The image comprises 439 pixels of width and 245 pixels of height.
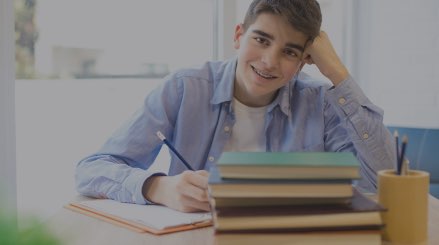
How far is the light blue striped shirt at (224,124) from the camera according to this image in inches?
50.2

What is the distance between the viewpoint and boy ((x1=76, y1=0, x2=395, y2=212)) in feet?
4.14

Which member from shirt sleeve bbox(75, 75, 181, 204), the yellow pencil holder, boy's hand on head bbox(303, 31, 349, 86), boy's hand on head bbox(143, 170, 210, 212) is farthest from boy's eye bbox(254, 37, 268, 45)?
the yellow pencil holder

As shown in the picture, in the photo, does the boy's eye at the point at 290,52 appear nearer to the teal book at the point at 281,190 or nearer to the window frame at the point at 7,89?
the teal book at the point at 281,190

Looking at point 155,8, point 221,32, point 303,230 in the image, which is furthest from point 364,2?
point 303,230

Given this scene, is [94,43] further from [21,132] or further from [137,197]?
[137,197]

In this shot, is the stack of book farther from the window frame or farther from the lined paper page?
the window frame

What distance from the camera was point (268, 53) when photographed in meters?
1.27

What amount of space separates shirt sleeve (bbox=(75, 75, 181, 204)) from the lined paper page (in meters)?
0.04

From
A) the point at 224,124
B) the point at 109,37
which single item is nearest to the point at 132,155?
the point at 224,124

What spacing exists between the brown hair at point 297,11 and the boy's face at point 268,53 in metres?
0.01

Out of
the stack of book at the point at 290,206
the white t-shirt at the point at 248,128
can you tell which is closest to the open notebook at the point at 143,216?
the stack of book at the point at 290,206

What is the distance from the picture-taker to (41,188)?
1960mm

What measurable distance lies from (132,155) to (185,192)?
373mm

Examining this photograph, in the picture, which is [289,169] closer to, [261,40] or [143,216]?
[143,216]
